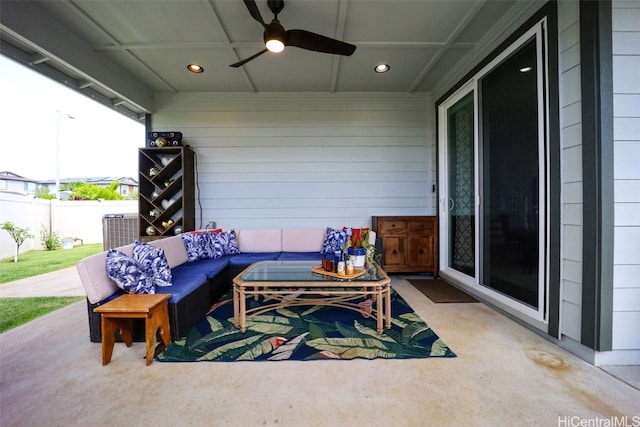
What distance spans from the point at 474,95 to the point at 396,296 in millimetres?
2601

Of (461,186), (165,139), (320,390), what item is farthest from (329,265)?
(165,139)

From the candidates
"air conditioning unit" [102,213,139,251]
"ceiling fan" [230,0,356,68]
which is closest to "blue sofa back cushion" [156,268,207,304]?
"air conditioning unit" [102,213,139,251]

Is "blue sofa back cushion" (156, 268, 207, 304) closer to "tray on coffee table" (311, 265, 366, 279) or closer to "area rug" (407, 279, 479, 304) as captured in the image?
"tray on coffee table" (311, 265, 366, 279)

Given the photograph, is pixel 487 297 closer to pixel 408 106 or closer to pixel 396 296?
pixel 396 296

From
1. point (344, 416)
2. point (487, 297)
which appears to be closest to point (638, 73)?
point (487, 297)

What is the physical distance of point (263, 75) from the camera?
3.61 metres

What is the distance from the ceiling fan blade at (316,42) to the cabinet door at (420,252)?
8.83 feet

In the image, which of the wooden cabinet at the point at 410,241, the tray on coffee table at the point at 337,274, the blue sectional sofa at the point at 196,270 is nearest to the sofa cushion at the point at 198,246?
the blue sectional sofa at the point at 196,270

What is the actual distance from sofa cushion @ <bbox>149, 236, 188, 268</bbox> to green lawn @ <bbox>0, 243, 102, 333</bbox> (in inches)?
51.9

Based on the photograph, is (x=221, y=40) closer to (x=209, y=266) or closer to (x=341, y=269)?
(x=209, y=266)

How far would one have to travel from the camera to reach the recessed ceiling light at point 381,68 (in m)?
3.40

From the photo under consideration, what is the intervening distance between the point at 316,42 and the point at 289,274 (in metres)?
2.16

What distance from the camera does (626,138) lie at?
170 cm

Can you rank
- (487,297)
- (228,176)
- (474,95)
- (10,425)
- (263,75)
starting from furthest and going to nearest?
(228,176) → (263,75) → (474,95) → (487,297) → (10,425)
